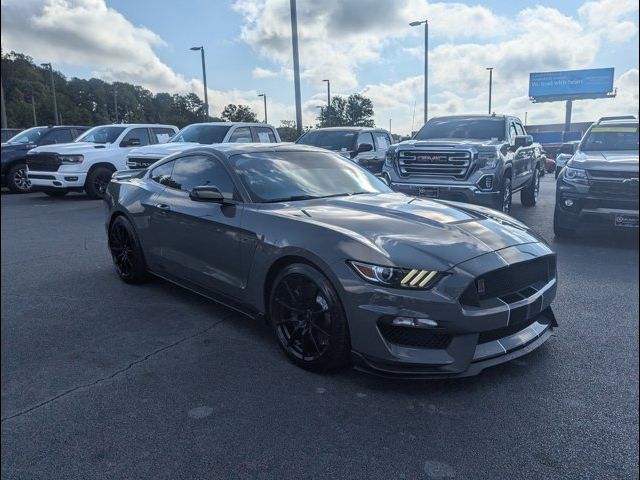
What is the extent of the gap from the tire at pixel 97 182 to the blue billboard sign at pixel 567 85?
11056mm

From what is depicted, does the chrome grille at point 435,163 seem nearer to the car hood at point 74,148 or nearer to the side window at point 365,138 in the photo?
the side window at point 365,138

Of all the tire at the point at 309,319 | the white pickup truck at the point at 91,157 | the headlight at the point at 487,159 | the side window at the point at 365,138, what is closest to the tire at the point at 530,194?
the headlight at the point at 487,159

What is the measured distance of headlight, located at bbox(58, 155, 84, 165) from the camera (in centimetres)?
897

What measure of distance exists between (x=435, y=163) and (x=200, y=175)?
4.89 metres

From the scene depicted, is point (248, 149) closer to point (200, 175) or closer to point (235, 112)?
point (200, 175)

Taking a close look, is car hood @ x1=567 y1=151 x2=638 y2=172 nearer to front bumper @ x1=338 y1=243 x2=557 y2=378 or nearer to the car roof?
front bumper @ x1=338 y1=243 x2=557 y2=378

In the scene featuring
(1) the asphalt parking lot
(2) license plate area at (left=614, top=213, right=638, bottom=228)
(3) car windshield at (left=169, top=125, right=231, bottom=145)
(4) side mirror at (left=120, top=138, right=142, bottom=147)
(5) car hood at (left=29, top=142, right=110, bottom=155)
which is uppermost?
(3) car windshield at (left=169, top=125, right=231, bottom=145)

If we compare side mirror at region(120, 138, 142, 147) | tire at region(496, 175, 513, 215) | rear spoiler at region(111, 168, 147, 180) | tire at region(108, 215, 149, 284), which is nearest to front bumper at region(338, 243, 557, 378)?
tire at region(108, 215, 149, 284)

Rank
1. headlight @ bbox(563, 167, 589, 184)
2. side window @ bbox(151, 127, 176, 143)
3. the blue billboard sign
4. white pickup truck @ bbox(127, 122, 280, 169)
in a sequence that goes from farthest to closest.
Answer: side window @ bbox(151, 127, 176, 143)
white pickup truck @ bbox(127, 122, 280, 169)
the blue billboard sign
headlight @ bbox(563, 167, 589, 184)

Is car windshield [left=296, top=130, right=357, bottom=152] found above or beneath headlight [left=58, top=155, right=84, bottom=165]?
above

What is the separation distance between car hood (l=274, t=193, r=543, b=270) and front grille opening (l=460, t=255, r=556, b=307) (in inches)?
5.9

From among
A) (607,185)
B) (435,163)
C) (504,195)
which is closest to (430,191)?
(435,163)

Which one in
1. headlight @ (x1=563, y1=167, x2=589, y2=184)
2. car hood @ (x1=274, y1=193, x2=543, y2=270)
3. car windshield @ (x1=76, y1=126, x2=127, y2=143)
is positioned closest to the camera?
headlight @ (x1=563, y1=167, x2=589, y2=184)

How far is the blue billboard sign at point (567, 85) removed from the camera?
5.27 feet
